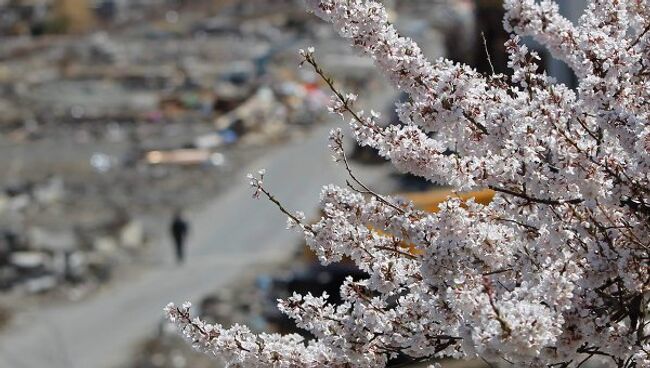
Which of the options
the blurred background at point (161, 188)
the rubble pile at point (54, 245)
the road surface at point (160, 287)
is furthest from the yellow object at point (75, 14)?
the rubble pile at point (54, 245)

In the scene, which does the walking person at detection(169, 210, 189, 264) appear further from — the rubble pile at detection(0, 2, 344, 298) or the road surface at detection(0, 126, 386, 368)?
the rubble pile at detection(0, 2, 344, 298)

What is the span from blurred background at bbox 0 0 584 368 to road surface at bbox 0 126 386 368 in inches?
1.9

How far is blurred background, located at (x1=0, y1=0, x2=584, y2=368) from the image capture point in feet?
68.9

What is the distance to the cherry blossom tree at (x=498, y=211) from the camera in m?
4.63

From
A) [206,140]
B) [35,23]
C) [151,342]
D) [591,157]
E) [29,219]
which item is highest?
[35,23]

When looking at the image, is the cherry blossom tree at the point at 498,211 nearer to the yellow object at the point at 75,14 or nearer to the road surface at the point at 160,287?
the road surface at the point at 160,287

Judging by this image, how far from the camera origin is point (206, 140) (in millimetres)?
43750

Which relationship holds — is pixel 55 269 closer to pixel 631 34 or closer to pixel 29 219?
pixel 29 219

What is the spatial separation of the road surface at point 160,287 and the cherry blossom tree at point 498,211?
47.3 ft

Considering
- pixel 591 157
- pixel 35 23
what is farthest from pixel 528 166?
pixel 35 23

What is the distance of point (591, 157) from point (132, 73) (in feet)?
228

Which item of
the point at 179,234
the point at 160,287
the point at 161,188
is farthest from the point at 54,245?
the point at 161,188

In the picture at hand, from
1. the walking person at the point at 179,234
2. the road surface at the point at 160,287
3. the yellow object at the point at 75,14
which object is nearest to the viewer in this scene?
the road surface at the point at 160,287

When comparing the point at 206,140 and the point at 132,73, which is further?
the point at 132,73
